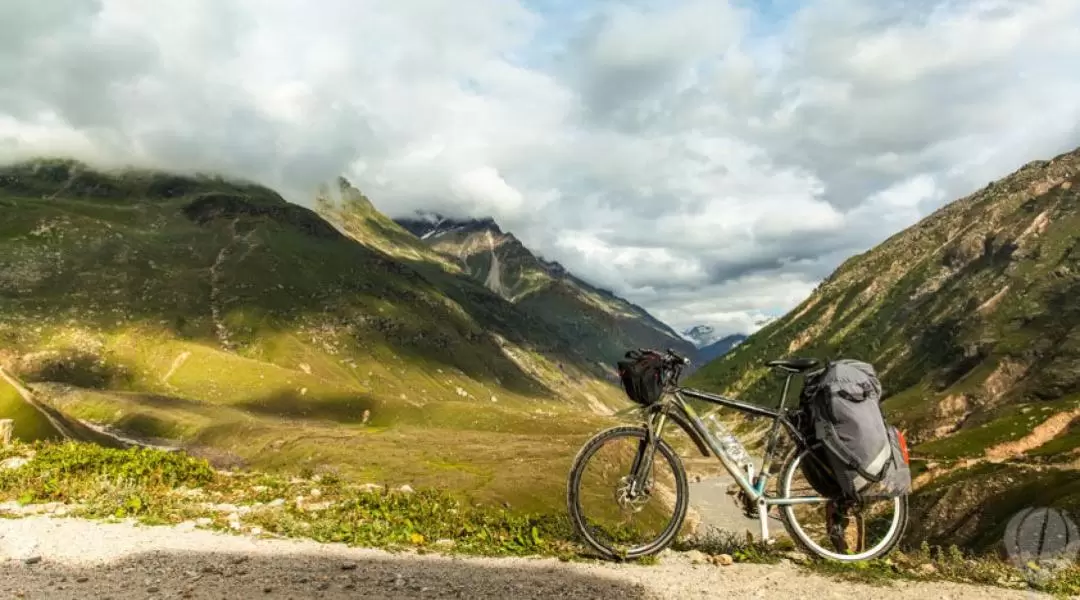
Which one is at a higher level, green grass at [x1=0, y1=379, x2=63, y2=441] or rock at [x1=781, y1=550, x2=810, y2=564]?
rock at [x1=781, y1=550, x2=810, y2=564]

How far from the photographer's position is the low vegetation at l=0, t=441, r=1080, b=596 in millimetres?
10656

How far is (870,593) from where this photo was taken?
30.2 feet

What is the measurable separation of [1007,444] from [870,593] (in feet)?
465

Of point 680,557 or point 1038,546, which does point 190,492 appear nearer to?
point 680,557

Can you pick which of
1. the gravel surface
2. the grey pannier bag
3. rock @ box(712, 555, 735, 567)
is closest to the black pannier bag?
the grey pannier bag

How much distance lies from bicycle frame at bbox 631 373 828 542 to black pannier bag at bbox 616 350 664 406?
192 millimetres

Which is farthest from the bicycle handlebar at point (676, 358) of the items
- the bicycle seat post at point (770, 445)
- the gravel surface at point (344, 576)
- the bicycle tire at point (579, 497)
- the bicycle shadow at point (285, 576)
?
the bicycle shadow at point (285, 576)

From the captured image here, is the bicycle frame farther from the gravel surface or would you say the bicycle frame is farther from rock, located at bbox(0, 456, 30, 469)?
rock, located at bbox(0, 456, 30, 469)

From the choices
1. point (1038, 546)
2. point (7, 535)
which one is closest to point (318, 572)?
point (7, 535)

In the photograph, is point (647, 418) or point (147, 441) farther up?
point (647, 418)

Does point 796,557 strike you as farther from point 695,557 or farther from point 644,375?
point 644,375

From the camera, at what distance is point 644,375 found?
10.5 meters
